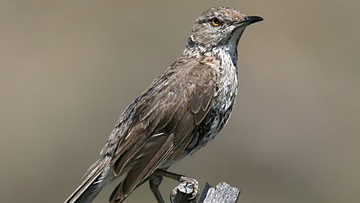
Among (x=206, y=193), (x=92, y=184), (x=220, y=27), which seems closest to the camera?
(x=206, y=193)

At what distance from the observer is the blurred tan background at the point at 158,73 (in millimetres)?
20141

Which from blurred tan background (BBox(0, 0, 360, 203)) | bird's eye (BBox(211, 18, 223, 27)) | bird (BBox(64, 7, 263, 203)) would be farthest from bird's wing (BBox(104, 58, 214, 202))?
blurred tan background (BBox(0, 0, 360, 203))

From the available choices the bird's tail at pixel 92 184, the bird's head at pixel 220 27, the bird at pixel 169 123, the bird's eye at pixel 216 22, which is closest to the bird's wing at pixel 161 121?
the bird at pixel 169 123

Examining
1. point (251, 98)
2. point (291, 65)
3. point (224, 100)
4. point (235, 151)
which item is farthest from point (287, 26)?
point (224, 100)

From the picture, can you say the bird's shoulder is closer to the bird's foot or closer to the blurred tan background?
the bird's foot

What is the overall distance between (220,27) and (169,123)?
4.21ft

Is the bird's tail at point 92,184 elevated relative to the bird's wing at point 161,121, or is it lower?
lower

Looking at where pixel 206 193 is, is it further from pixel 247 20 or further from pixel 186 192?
pixel 247 20

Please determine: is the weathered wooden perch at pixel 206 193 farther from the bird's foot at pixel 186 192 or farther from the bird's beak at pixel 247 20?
the bird's beak at pixel 247 20

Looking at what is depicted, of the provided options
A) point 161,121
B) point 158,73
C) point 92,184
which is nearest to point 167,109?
point 161,121

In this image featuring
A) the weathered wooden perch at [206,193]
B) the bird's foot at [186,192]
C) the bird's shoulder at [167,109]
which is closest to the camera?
the weathered wooden perch at [206,193]

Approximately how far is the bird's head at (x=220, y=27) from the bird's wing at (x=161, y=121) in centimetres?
50

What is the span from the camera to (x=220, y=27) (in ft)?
40.0

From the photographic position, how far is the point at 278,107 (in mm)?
22906
